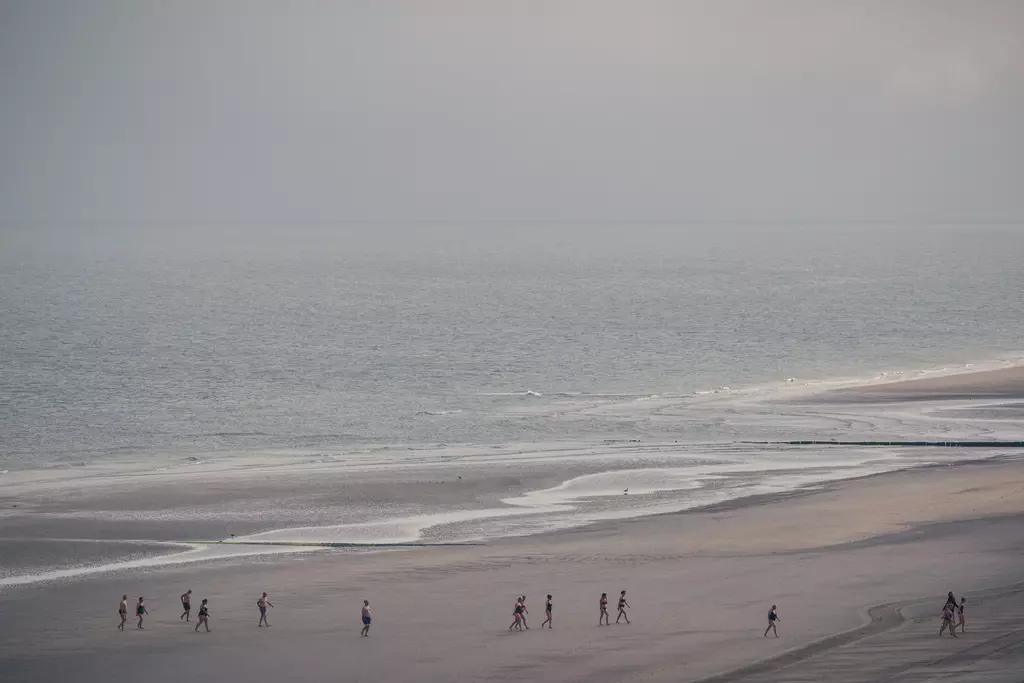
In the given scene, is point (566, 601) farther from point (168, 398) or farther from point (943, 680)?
point (168, 398)

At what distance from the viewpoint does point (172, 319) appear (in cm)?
12738

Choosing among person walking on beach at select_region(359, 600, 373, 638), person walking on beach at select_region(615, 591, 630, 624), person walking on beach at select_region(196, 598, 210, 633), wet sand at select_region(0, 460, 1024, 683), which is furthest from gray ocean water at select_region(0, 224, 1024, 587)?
person walking on beach at select_region(615, 591, 630, 624)

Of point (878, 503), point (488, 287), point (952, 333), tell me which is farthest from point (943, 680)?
point (488, 287)

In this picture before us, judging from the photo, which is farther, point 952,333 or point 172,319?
point 172,319

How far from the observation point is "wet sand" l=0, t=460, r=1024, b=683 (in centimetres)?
3088

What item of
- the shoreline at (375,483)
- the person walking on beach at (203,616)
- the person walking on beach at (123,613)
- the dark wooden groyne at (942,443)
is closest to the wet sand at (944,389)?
the shoreline at (375,483)

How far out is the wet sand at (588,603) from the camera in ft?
101

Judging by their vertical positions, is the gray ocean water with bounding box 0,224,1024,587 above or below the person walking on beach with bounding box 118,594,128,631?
above

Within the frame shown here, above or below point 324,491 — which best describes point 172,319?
above

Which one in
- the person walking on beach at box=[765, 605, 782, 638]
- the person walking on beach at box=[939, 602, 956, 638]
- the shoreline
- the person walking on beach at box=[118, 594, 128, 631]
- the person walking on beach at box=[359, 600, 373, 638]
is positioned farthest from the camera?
the shoreline

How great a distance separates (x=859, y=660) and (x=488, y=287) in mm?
145737

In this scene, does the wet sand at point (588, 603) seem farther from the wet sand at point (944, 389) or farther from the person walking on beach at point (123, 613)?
the wet sand at point (944, 389)

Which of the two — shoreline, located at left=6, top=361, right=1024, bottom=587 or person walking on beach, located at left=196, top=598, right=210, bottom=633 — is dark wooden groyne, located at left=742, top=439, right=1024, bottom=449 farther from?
person walking on beach, located at left=196, top=598, right=210, bottom=633

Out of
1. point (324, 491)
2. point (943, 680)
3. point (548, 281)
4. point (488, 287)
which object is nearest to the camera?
point (943, 680)
